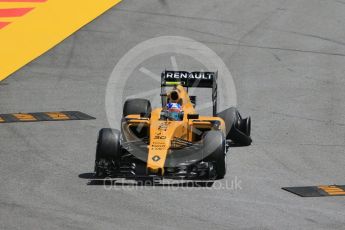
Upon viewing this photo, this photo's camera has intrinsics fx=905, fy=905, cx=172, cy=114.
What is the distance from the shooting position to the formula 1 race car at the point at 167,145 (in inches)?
717

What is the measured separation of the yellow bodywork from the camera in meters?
18.2

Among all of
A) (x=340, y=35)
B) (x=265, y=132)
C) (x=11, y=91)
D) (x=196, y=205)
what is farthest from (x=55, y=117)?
(x=340, y=35)

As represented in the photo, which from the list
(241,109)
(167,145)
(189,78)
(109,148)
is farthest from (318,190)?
(241,109)

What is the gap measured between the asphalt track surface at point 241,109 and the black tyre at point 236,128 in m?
0.34

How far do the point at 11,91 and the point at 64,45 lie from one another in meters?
5.92

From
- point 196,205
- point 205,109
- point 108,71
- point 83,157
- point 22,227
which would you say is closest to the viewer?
point 22,227

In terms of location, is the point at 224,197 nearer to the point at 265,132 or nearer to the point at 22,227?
the point at 22,227

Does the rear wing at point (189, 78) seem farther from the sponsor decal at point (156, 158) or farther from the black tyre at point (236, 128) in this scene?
the sponsor decal at point (156, 158)

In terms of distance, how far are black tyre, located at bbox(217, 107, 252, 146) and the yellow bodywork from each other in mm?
1133

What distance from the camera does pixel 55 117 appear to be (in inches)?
970

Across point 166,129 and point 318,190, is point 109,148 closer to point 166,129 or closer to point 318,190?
point 166,129

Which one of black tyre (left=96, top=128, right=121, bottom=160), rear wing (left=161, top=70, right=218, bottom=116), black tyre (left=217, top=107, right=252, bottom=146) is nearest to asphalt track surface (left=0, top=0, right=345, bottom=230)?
black tyre (left=217, top=107, right=252, bottom=146)

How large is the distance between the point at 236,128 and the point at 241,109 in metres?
4.47

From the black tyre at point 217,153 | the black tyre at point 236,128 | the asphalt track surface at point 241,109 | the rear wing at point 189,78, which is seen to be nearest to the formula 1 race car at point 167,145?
the black tyre at point 217,153
